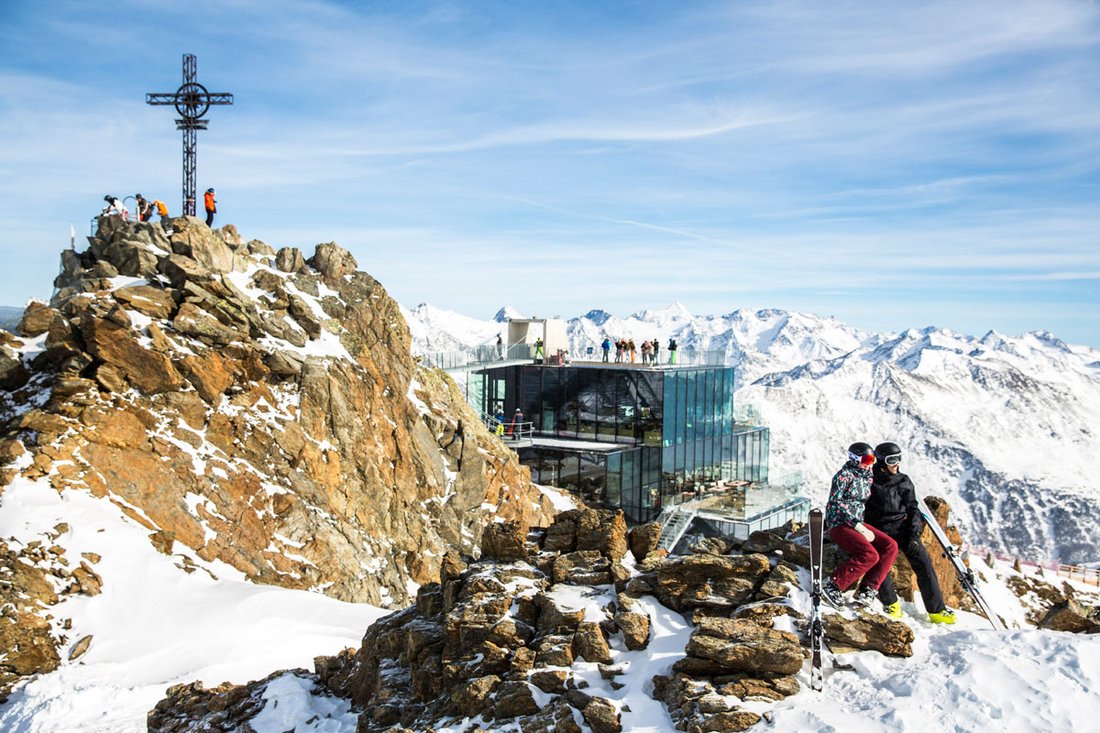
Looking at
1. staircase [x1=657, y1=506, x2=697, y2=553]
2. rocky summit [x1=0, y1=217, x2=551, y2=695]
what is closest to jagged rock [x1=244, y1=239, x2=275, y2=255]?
rocky summit [x1=0, y1=217, x2=551, y2=695]

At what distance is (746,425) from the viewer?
1770 inches

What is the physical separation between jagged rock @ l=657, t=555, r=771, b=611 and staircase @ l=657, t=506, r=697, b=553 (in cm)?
1928

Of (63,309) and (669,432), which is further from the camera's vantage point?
(669,432)

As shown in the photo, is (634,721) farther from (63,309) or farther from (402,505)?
(63,309)

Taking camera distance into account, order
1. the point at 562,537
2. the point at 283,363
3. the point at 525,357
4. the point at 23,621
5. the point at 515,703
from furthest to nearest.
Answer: the point at 525,357
the point at 283,363
the point at 23,621
the point at 562,537
the point at 515,703

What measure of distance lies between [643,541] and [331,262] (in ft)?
69.9

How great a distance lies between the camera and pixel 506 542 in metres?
13.5

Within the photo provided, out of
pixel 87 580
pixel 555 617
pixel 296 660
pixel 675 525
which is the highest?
pixel 555 617

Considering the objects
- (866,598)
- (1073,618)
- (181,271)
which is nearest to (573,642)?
(866,598)

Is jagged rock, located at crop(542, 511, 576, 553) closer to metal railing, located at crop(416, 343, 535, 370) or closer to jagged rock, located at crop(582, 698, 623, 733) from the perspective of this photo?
jagged rock, located at crop(582, 698, 623, 733)

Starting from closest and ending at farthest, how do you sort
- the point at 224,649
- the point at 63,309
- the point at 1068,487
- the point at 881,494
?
the point at 881,494, the point at 224,649, the point at 63,309, the point at 1068,487

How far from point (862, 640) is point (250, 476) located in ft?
56.5

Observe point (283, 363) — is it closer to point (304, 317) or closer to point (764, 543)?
point (304, 317)

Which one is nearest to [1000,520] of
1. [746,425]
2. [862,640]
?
[746,425]
